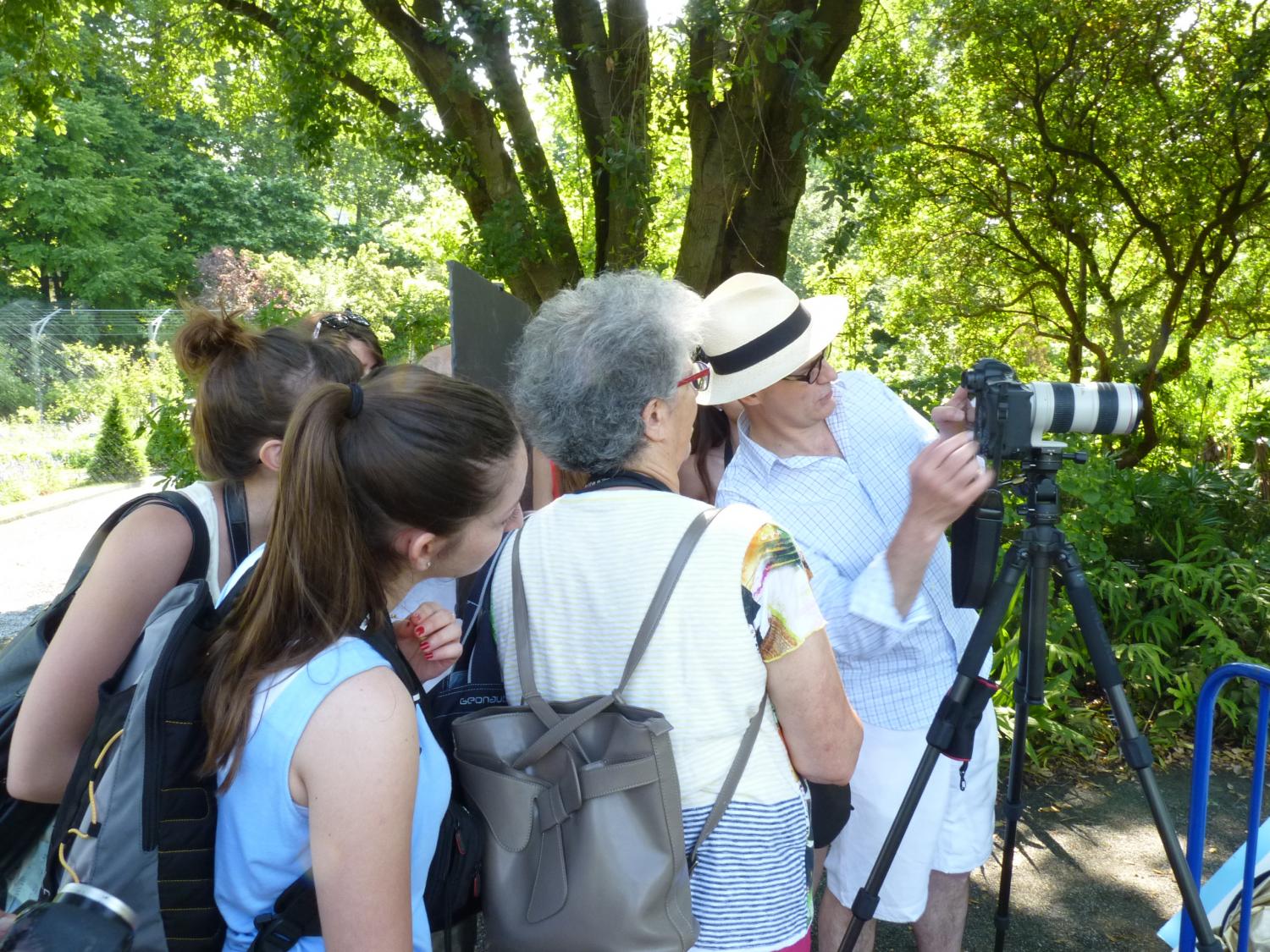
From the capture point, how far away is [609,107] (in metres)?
4.65

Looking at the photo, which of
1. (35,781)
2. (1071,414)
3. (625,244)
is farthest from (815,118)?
(35,781)

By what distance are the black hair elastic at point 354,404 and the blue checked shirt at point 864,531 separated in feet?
3.47

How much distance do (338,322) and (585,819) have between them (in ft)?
4.99

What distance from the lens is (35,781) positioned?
152cm

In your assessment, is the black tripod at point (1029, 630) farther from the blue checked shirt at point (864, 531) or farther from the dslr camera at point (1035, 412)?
the blue checked shirt at point (864, 531)

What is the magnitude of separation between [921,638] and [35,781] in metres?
1.70

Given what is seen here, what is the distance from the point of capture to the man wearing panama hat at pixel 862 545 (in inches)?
80.7

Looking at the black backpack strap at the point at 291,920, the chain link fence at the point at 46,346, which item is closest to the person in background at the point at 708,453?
the black backpack strap at the point at 291,920

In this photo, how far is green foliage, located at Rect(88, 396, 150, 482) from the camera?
1505cm

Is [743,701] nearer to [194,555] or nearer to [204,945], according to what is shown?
[204,945]

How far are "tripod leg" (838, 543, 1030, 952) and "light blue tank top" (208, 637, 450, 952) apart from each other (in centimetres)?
92

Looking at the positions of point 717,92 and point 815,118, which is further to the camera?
point 717,92

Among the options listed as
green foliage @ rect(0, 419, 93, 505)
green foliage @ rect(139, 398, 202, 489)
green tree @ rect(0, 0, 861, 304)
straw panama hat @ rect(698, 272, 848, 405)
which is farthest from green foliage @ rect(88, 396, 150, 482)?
straw panama hat @ rect(698, 272, 848, 405)

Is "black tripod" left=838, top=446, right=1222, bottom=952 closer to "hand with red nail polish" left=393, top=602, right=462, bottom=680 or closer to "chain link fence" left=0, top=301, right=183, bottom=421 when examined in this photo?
"hand with red nail polish" left=393, top=602, right=462, bottom=680
